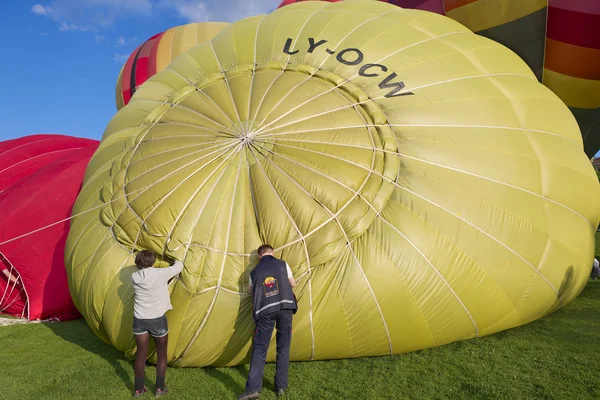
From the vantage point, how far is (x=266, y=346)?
299 cm

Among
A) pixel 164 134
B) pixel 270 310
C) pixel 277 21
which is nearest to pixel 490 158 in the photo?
pixel 270 310

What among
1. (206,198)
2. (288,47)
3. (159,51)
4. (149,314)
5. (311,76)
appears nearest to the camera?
(149,314)

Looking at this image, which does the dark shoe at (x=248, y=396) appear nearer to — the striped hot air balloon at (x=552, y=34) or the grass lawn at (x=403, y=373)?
the grass lawn at (x=403, y=373)

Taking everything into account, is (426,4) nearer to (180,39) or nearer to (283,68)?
(283,68)

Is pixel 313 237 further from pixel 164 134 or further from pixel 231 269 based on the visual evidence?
pixel 164 134

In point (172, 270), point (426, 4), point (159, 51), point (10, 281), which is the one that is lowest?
point (10, 281)

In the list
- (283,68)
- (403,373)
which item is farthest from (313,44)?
(403,373)

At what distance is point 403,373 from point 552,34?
451 centimetres

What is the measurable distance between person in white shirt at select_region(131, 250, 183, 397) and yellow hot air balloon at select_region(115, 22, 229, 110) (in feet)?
26.3

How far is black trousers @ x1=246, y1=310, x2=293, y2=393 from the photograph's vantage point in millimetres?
2951

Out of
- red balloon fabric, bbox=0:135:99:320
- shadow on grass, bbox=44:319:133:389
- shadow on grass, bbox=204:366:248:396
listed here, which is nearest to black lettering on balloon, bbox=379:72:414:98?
shadow on grass, bbox=204:366:248:396

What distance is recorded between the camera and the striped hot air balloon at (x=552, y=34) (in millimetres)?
5078

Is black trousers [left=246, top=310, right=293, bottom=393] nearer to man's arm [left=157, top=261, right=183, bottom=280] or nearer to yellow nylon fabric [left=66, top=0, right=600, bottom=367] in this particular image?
yellow nylon fabric [left=66, top=0, right=600, bottom=367]

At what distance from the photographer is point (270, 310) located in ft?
9.59
